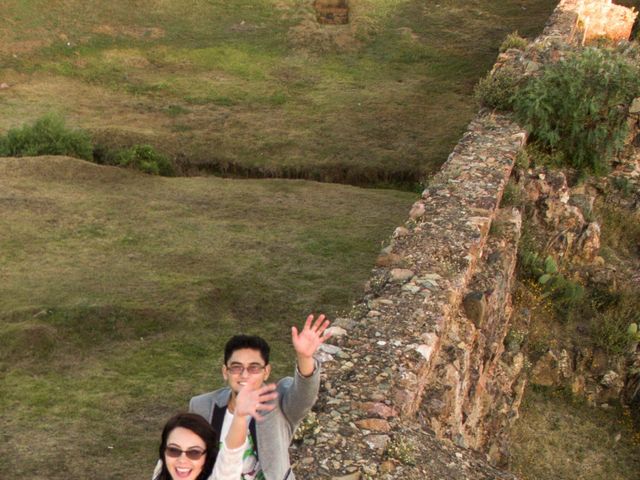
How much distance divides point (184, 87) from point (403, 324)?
2223cm

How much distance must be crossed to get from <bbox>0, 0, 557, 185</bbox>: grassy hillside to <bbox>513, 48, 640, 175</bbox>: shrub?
7008 millimetres

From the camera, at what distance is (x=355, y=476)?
7422 millimetres

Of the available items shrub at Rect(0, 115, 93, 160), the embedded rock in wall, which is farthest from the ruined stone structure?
shrub at Rect(0, 115, 93, 160)

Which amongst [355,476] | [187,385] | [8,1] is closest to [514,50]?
[187,385]

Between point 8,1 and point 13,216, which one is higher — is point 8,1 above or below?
above

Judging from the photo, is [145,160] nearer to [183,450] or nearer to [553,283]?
[553,283]

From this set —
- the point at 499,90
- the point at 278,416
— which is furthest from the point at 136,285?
the point at 278,416

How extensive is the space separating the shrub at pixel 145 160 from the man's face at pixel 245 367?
1846 centimetres

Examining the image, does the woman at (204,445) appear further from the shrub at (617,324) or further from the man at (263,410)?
the shrub at (617,324)

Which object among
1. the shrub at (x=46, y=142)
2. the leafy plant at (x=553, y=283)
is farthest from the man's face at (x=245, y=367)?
the shrub at (x=46, y=142)

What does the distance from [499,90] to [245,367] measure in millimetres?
13137

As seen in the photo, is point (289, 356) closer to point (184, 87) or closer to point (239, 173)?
point (239, 173)

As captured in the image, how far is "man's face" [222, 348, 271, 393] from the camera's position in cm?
606

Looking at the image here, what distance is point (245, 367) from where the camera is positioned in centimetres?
609
